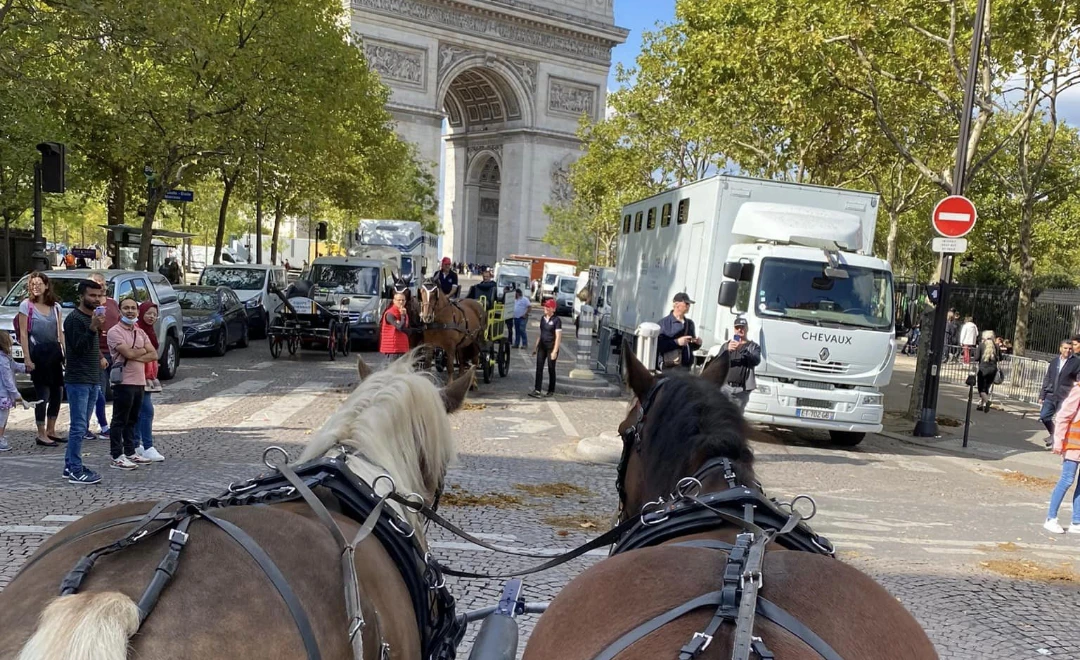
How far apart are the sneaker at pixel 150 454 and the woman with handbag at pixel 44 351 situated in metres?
1.27

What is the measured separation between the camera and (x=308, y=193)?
36.2 m

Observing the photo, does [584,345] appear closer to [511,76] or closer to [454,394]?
[454,394]

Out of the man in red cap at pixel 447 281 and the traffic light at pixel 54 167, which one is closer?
the traffic light at pixel 54 167

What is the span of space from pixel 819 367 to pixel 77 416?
861 centimetres

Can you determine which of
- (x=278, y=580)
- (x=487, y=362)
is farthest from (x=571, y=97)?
(x=278, y=580)

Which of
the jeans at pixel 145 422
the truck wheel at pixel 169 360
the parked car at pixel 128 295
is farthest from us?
the truck wheel at pixel 169 360

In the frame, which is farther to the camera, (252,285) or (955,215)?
(252,285)

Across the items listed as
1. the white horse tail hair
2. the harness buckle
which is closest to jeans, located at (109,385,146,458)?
the harness buckle

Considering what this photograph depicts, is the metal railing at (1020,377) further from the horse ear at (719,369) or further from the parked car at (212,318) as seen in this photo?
the horse ear at (719,369)

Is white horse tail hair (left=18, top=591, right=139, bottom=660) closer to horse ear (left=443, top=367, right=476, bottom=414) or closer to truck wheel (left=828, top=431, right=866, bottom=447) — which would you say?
horse ear (left=443, top=367, right=476, bottom=414)

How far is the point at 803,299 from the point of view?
38.2 ft

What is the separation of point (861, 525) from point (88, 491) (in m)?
6.57

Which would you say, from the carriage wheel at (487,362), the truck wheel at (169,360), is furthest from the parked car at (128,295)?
the carriage wheel at (487,362)

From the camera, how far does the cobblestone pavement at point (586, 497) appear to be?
5.58m
